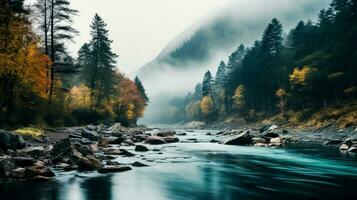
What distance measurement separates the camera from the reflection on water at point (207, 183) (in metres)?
13.1

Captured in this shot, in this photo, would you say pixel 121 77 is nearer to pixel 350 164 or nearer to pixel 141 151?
pixel 141 151

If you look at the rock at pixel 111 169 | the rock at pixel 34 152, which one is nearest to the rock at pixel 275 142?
the rock at pixel 111 169

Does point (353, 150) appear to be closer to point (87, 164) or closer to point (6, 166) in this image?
point (87, 164)

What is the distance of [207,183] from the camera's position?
623 inches

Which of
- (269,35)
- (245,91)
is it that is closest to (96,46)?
(269,35)

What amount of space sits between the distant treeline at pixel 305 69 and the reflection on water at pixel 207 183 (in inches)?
1529

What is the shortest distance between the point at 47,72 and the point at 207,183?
2758cm

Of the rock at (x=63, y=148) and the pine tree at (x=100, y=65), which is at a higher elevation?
the pine tree at (x=100, y=65)

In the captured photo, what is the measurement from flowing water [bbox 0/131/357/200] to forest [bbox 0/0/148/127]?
1329cm

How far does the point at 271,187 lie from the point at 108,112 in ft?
168

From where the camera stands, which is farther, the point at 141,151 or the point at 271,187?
the point at 141,151

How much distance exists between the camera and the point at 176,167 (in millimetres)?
20594

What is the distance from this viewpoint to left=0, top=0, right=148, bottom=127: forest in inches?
1090

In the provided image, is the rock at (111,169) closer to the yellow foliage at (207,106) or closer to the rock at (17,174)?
the rock at (17,174)
